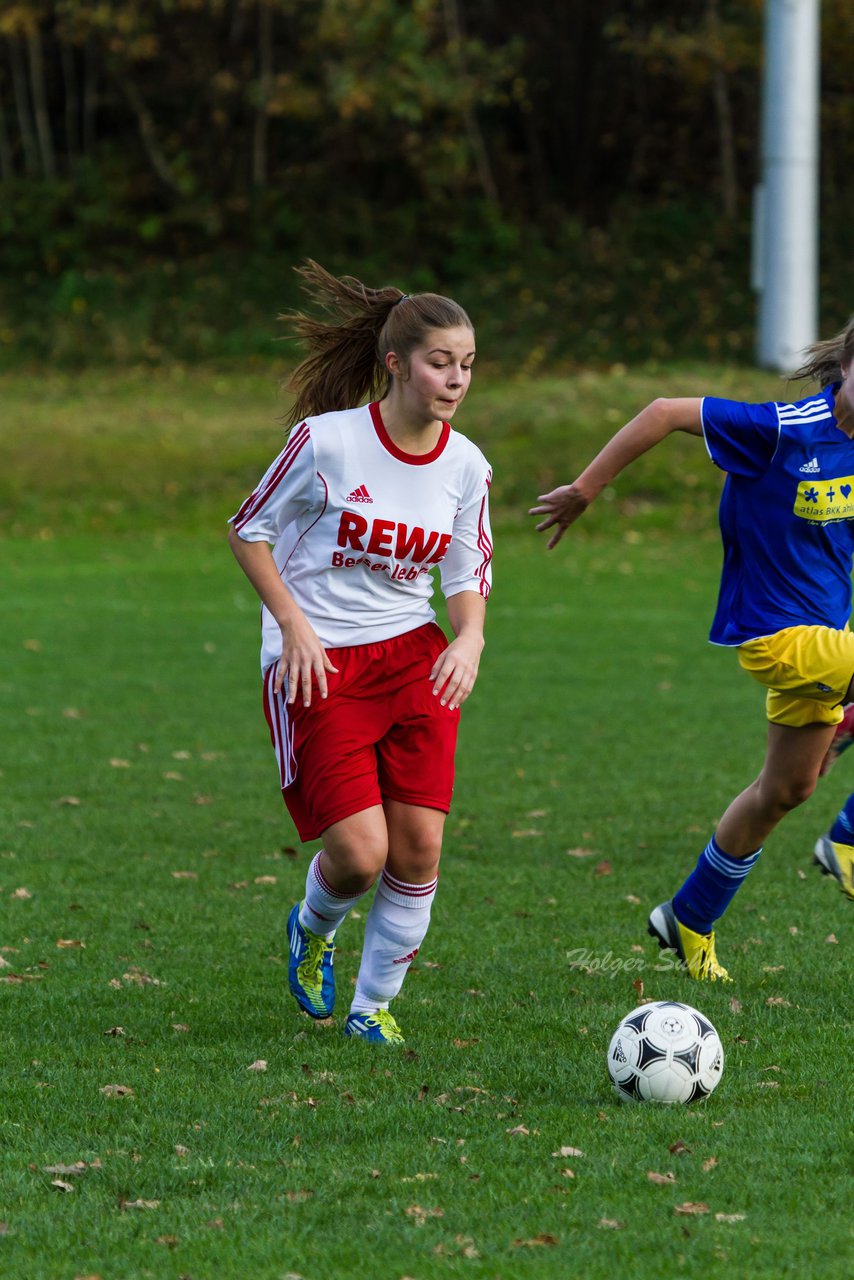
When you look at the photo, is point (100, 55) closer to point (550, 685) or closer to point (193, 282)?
point (193, 282)

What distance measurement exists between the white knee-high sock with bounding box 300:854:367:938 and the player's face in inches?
57.3

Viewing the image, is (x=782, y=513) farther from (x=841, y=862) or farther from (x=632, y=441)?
(x=841, y=862)

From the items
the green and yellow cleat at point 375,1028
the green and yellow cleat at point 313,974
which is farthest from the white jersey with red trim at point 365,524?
the green and yellow cleat at point 375,1028

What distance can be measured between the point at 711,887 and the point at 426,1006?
1069 mm

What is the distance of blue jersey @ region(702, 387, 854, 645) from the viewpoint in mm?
5230

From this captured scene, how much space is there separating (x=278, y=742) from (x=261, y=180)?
30.5 metres

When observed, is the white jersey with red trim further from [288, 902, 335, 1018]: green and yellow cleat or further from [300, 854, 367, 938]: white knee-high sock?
[288, 902, 335, 1018]: green and yellow cleat

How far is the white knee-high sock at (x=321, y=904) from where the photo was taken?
16.9 ft

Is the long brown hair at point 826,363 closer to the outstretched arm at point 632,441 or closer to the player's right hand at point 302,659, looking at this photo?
the outstretched arm at point 632,441

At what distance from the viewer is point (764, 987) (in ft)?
18.4

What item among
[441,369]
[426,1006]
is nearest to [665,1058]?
[426,1006]

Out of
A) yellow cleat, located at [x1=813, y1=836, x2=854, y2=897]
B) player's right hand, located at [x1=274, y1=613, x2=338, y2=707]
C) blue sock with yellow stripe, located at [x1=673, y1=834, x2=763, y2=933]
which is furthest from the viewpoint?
yellow cleat, located at [x1=813, y1=836, x2=854, y2=897]

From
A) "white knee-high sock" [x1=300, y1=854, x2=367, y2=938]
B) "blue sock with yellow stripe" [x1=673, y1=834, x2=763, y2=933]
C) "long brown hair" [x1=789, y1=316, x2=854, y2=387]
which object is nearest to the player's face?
"long brown hair" [x1=789, y1=316, x2=854, y2=387]

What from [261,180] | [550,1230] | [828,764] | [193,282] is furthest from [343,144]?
[550,1230]
